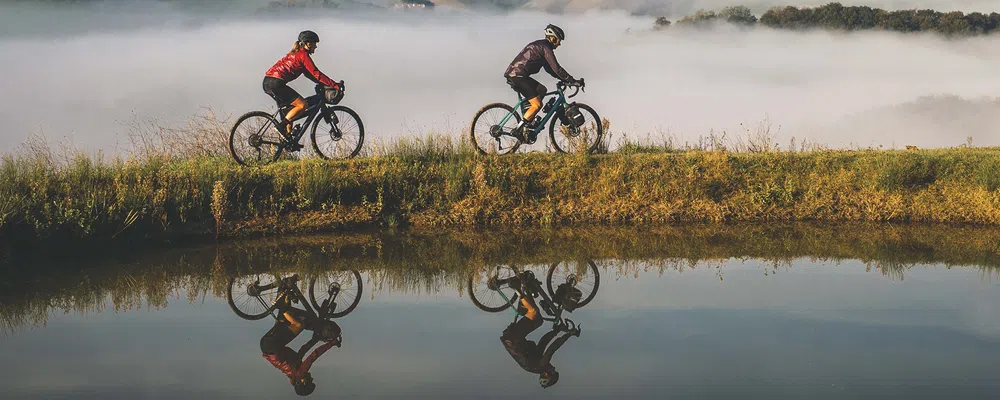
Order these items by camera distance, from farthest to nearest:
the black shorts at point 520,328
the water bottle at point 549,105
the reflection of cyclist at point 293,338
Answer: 1. the water bottle at point 549,105
2. the black shorts at point 520,328
3. the reflection of cyclist at point 293,338

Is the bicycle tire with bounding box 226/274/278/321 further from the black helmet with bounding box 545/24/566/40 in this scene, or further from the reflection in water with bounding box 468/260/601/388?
the black helmet with bounding box 545/24/566/40

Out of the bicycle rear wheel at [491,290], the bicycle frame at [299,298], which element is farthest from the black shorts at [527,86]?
the bicycle frame at [299,298]

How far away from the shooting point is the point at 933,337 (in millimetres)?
7504

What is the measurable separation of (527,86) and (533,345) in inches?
293

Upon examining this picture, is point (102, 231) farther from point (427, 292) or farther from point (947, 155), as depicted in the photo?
point (947, 155)

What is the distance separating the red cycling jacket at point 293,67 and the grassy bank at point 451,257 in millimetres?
2707

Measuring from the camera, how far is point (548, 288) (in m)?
9.41

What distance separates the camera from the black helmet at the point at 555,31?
14047 mm

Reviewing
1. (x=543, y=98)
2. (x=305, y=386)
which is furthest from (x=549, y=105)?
(x=305, y=386)

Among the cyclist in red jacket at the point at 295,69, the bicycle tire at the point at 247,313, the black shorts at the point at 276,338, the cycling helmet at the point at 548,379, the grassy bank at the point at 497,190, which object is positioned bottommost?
the cycling helmet at the point at 548,379

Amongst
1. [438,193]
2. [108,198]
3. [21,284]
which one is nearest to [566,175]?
[438,193]

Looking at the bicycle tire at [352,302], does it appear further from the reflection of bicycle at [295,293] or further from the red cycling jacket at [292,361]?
the red cycling jacket at [292,361]

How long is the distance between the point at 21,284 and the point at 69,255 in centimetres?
149

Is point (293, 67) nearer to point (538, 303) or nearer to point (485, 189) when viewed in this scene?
point (485, 189)
